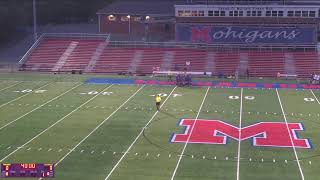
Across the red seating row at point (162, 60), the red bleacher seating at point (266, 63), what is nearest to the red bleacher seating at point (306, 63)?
the red seating row at point (162, 60)

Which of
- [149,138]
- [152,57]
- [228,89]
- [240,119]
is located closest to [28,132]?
[149,138]

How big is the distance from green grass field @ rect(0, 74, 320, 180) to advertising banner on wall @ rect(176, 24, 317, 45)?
1282cm

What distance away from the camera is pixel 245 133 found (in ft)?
78.0

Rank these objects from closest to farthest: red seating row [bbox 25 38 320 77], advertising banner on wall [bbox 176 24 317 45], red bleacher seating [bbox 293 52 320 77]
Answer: red bleacher seating [bbox 293 52 320 77] → red seating row [bbox 25 38 320 77] → advertising banner on wall [bbox 176 24 317 45]

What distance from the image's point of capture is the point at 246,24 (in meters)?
47.6

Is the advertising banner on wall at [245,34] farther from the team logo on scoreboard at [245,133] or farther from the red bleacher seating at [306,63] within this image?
the team logo on scoreboard at [245,133]

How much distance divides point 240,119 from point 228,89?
9167 millimetres

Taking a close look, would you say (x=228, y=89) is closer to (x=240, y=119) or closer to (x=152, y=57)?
(x=240, y=119)

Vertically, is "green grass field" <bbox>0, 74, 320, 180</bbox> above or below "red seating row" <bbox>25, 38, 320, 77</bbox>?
below

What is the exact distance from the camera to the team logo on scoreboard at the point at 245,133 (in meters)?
22.3

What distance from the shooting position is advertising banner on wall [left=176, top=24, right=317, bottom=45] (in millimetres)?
46844

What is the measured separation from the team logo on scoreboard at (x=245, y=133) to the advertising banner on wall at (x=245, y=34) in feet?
74.1
